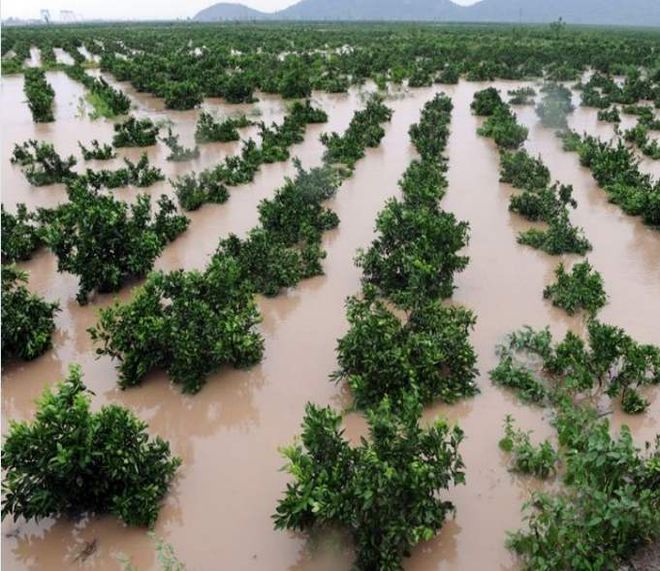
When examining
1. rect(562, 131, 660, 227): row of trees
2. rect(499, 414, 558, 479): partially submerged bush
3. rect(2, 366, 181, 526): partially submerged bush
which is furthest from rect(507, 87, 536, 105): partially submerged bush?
rect(2, 366, 181, 526): partially submerged bush

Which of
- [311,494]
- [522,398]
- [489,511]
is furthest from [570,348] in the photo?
[311,494]

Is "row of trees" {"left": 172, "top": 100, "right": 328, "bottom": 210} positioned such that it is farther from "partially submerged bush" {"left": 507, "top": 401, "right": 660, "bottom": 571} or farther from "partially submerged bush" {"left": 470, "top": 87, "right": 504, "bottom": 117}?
"partially submerged bush" {"left": 507, "top": 401, "right": 660, "bottom": 571}

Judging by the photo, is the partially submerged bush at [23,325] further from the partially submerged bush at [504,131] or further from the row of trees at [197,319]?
the partially submerged bush at [504,131]

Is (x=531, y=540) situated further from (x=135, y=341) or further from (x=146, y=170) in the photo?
(x=146, y=170)

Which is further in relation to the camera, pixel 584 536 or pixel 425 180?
pixel 425 180

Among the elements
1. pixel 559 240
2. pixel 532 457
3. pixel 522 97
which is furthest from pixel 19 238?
pixel 522 97

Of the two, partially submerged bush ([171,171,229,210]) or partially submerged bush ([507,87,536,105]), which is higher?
partially submerged bush ([507,87,536,105])
